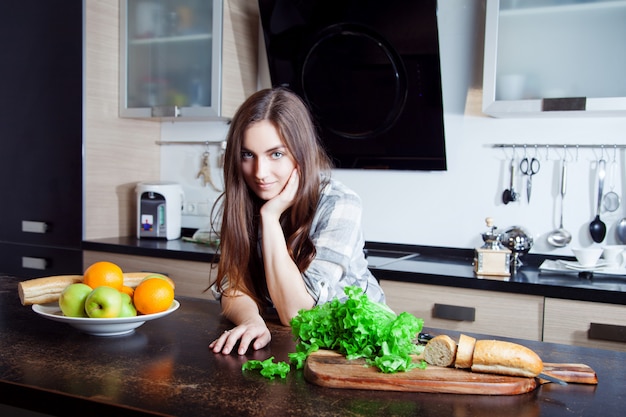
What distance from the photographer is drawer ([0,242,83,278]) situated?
300cm

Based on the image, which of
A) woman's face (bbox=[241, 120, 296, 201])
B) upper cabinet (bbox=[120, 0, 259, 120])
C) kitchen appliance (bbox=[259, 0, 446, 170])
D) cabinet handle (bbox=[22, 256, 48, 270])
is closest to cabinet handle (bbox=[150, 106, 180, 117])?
upper cabinet (bbox=[120, 0, 259, 120])

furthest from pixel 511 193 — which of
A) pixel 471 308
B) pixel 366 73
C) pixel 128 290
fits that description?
pixel 128 290

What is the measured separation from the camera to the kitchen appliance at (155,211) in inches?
122

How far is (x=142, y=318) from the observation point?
1.20m

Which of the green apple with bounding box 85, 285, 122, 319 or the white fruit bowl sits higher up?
the green apple with bounding box 85, 285, 122, 319

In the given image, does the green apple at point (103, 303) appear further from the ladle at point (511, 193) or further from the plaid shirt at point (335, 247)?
the ladle at point (511, 193)

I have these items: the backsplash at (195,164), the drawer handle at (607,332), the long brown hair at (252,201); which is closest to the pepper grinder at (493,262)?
the drawer handle at (607,332)

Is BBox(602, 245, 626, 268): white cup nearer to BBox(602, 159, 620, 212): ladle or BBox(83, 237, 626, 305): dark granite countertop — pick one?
BBox(83, 237, 626, 305): dark granite countertop

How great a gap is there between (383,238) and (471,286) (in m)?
0.79

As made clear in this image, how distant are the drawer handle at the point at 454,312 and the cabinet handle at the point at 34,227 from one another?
1927 millimetres

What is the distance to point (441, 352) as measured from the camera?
1.01m

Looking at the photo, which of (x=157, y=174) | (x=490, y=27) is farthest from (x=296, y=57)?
(x=157, y=174)

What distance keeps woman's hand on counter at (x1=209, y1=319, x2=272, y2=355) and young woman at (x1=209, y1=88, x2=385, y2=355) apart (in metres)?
0.26

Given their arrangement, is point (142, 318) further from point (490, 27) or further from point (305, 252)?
point (490, 27)
